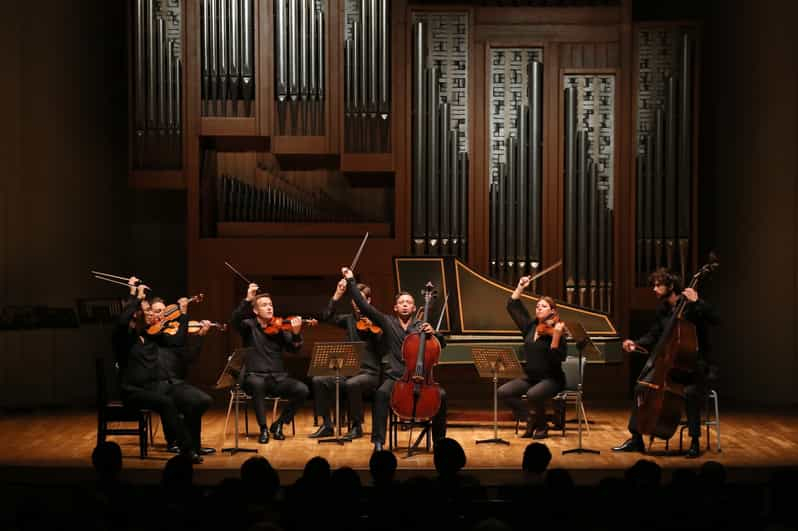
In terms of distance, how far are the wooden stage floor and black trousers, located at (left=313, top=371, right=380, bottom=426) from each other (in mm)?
218

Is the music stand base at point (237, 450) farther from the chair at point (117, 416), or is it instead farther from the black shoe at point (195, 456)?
the chair at point (117, 416)

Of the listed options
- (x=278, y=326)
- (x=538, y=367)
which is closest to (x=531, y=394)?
(x=538, y=367)

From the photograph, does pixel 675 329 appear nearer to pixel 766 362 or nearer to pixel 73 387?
pixel 766 362

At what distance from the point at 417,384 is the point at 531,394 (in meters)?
1.17

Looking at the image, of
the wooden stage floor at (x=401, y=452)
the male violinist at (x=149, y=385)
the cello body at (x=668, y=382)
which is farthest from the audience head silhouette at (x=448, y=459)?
the male violinist at (x=149, y=385)

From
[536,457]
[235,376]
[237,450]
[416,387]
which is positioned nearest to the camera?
[536,457]

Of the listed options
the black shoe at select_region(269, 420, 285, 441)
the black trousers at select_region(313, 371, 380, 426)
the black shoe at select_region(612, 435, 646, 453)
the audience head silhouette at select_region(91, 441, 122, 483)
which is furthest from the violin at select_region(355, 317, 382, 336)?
the audience head silhouette at select_region(91, 441, 122, 483)

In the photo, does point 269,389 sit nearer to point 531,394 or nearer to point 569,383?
point 531,394

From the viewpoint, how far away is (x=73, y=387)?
34.0 ft

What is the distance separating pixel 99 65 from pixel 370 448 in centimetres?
549

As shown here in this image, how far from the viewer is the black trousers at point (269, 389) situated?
26.1 feet

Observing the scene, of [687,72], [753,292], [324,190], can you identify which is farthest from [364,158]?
[753,292]

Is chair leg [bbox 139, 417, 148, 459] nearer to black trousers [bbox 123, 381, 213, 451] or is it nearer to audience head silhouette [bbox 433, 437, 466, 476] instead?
black trousers [bbox 123, 381, 213, 451]

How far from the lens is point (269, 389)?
8.05 metres
